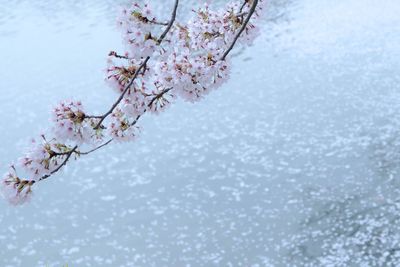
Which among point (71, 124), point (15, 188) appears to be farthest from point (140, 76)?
point (15, 188)

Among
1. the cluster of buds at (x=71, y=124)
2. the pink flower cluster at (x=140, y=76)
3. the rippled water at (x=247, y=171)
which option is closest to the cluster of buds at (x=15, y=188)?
the pink flower cluster at (x=140, y=76)

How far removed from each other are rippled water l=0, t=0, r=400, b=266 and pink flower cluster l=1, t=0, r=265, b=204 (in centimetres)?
435

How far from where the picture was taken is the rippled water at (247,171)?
7.83m

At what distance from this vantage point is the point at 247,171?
9.61 m

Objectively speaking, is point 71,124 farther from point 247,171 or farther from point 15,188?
point 247,171

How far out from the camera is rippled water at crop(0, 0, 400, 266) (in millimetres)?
7832

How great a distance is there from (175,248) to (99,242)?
4.21 feet

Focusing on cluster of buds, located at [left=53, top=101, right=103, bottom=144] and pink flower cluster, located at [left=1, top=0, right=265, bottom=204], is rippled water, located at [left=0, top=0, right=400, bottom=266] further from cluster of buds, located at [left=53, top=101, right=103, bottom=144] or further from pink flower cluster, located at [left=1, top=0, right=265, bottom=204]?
cluster of buds, located at [left=53, top=101, right=103, bottom=144]

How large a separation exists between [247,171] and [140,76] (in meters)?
6.30

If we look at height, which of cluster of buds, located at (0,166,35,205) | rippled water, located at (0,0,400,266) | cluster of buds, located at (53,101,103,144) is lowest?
cluster of buds, located at (0,166,35,205)

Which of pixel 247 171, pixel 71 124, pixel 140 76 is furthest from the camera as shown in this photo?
pixel 247 171

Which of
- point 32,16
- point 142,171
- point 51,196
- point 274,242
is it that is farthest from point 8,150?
point 32,16

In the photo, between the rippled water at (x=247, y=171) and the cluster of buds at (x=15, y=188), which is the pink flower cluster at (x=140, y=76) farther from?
the rippled water at (x=247, y=171)

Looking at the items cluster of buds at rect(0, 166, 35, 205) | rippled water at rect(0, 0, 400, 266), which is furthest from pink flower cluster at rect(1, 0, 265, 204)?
rippled water at rect(0, 0, 400, 266)
